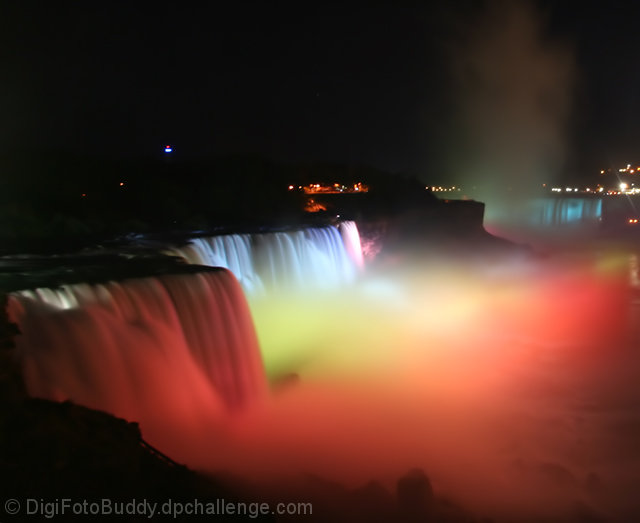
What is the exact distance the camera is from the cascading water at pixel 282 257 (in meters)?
11.9

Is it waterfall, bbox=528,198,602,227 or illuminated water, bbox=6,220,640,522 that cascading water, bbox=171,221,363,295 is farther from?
waterfall, bbox=528,198,602,227

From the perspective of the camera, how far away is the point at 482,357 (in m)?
11.7

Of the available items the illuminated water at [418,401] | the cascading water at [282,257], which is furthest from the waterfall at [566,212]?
the cascading water at [282,257]

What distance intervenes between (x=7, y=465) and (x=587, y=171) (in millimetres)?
76681

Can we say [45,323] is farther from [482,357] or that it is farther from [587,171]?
[587,171]

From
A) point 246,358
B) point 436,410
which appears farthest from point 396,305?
point 246,358

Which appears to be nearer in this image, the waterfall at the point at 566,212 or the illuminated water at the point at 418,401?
the illuminated water at the point at 418,401

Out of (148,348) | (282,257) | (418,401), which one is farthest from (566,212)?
(148,348)

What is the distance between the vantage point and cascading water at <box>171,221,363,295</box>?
11.9 meters

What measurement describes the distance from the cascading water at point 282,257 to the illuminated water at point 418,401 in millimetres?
260

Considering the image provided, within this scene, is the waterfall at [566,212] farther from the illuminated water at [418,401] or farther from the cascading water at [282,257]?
the cascading water at [282,257]

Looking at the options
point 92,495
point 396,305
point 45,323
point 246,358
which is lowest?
point 396,305

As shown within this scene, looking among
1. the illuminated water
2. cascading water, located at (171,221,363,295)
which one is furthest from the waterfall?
cascading water, located at (171,221,363,295)

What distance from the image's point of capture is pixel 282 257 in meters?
14.0
